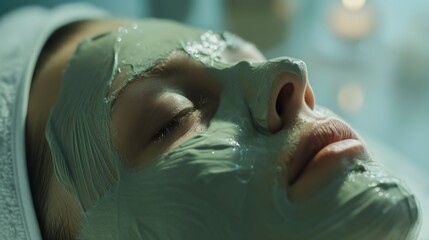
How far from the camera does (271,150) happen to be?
0.75 m

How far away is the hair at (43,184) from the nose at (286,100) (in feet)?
1.12

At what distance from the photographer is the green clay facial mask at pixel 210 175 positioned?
717 mm

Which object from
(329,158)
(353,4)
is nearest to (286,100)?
(329,158)

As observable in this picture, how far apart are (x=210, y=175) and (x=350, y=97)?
1.14 meters

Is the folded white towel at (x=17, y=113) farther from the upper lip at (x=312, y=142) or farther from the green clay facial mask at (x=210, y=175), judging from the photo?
the upper lip at (x=312, y=142)

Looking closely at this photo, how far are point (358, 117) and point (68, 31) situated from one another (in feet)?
3.12

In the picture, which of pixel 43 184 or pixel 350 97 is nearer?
pixel 43 184

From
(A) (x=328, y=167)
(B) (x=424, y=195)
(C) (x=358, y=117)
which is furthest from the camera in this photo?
(C) (x=358, y=117)

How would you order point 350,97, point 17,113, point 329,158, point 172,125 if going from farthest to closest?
point 350,97
point 17,113
point 172,125
point 329,158

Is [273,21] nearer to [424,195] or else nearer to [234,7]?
[234,7]

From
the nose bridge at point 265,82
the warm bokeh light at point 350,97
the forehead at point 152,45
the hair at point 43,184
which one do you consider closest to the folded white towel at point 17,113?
the hair at point 43,184

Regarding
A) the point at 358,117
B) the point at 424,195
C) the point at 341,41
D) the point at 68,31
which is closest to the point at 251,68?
the point at 68,31

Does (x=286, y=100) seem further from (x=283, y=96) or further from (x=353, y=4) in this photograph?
(x=353, y=4)

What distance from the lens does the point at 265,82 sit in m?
0.81
